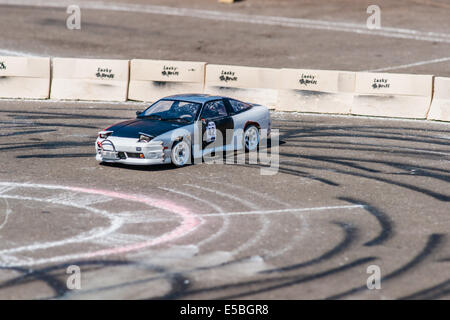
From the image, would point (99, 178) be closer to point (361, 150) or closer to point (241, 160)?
point (241, 160)

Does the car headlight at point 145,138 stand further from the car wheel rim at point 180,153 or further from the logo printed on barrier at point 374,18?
the logo printed on barrier at point 374,18

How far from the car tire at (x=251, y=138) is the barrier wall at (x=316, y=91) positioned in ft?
16.6

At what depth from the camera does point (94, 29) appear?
33000mm

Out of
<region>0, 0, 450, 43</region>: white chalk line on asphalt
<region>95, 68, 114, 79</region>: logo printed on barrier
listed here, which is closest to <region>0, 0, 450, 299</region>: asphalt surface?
<region>95, 68, 114, 79</region>: logo printed on barrier

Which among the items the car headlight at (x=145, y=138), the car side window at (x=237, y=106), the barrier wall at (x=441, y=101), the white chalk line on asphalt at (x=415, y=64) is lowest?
the car headlight at (x=145, y=138)

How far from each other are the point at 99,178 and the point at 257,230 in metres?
4.06

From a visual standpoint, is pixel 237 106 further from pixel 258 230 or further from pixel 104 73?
pixel 104 73

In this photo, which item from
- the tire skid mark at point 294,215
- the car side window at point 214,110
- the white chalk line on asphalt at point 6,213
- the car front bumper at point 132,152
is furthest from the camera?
the car side window at point 214,110

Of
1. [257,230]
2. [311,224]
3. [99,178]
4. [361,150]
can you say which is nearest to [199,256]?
A: [257,230]

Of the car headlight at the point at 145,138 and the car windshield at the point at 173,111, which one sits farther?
the car windshield at the point at 173,111

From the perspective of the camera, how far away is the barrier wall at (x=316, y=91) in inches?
829

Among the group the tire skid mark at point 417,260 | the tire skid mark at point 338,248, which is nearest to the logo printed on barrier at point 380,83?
the tire skid mark at point 338,248

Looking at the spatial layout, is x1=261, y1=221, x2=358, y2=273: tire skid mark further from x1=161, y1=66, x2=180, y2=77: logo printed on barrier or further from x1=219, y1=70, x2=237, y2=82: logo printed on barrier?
x1=161, y1=66, x2=180, y2=77: logo printed on barrier

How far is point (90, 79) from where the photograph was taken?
22.7 meters
